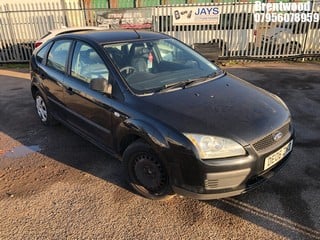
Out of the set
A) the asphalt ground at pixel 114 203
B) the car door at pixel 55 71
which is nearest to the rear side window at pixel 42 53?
the car door at pixel 55 71

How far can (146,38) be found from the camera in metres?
4.13

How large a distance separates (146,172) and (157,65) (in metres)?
1.37

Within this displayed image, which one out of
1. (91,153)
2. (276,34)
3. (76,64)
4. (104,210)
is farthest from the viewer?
(276,34)

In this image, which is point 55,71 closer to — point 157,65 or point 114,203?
point 157,65

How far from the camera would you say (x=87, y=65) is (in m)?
3.91

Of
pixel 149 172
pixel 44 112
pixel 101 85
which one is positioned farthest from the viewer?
pixel 44 112

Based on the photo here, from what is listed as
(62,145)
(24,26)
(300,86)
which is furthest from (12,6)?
(300,86)

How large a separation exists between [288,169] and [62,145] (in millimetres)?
3127

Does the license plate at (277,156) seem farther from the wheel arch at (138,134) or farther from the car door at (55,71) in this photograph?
the car door at (55,71)

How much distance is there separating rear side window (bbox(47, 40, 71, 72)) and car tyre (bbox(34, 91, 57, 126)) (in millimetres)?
728

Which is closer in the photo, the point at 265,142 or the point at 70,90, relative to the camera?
the point at 265,142

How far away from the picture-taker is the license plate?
295 cm

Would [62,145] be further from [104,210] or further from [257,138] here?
[257,138]

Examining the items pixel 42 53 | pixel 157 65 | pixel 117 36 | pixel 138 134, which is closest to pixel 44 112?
pixel 42 53
